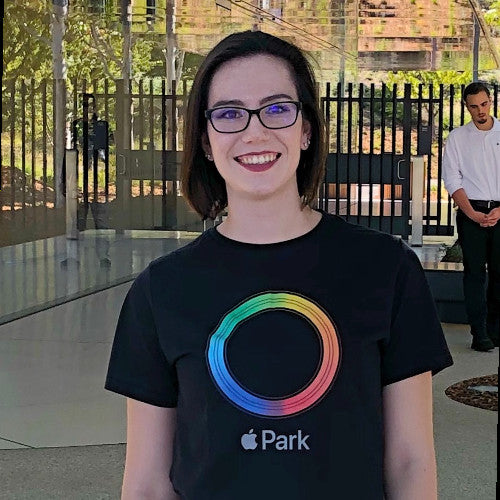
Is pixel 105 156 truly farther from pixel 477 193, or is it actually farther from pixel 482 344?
pixel 482 344

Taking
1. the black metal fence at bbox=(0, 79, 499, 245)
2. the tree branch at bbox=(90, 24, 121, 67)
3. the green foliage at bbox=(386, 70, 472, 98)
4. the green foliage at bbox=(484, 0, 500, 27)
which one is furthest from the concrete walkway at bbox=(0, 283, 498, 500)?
the green foliage at bbox=(386, 70, 472, 98)

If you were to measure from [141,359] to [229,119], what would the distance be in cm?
39

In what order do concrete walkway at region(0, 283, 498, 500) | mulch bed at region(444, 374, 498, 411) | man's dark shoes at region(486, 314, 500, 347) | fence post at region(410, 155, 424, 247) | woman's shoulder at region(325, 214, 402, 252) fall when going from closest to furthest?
woman's shoulder at region(325, 214, 402, 252) < concrete walkway at region(0, 283, 498, 500) < mulch bed at region(444, 374, 498, 411) < man's dark shoes at region(486, 314, 500, 347) < fence post at region(410, 155, 424, 247)

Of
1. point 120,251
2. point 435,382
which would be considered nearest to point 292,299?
point 435,382

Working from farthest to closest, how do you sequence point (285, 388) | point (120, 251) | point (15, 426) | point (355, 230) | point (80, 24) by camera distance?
point (120, 251) < point (80, 24) < point (15, 426) < point (355, 230) < point (285, 388)

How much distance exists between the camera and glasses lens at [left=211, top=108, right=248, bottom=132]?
1.65 meters

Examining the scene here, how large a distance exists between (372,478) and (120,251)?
354 inches

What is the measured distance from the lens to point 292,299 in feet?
5.23

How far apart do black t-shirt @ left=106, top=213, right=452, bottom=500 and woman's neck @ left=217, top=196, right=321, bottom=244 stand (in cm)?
2

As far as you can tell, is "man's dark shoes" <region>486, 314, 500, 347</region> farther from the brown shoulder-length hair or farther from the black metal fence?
the brown shoulder-length hair

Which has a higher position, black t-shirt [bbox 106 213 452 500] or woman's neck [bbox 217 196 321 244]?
woman's neck [bbox 217 196 321 244]

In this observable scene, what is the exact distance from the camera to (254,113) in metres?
1.64

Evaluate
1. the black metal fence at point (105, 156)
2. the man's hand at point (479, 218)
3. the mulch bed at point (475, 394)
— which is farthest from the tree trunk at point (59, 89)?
the mulch bed at point (475, 394)

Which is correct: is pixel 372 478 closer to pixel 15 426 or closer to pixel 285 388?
pixel 285 388
